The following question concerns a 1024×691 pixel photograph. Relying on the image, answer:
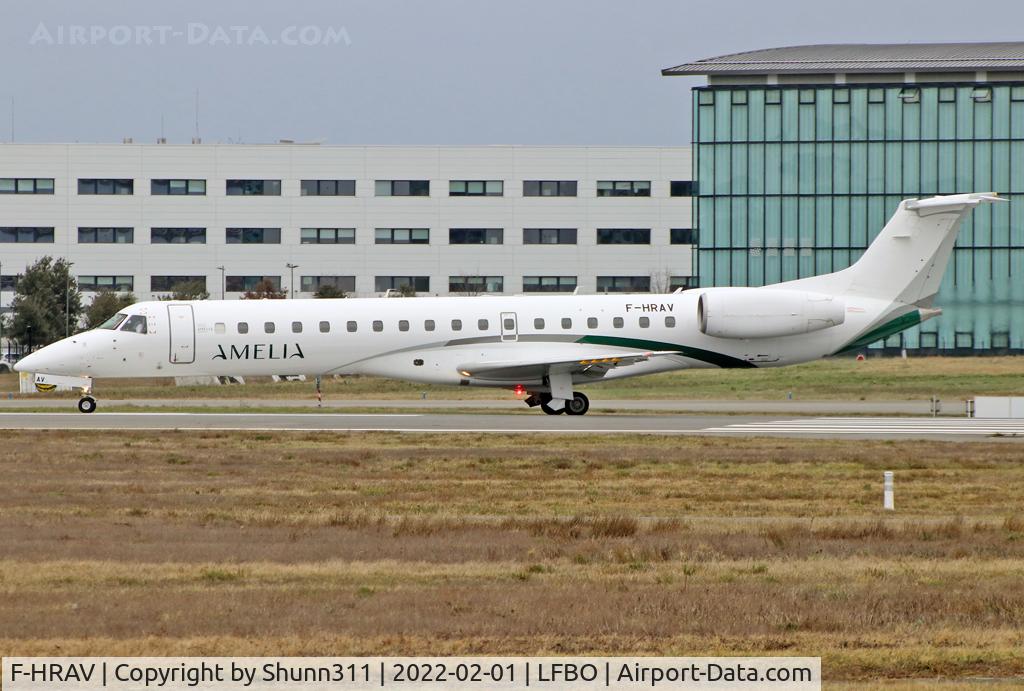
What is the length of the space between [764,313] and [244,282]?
5670cm

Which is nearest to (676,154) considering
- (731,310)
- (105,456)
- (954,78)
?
(954,78)

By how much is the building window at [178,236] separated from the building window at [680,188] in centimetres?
3048

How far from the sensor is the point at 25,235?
87.3 metres

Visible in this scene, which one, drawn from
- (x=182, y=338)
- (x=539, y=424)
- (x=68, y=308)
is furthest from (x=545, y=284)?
(x=539, y=424)

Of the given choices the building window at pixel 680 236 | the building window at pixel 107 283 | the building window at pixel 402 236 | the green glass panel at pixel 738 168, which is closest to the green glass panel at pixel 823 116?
the green glass panel at pixel 738 168

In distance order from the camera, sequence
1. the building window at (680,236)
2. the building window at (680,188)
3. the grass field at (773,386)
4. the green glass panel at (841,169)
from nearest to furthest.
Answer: the grass field at (773,386) < the green glass panel at (841,169) < the building window at (680,236) < the building window at (680,188)

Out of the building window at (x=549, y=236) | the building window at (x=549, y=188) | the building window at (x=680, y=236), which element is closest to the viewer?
the building window at (x=549, y=236)

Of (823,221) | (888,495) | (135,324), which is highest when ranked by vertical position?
(823,221)

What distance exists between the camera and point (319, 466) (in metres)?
22.8

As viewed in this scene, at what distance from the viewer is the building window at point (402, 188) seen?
87.4 m

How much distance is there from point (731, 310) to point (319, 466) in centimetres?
1612

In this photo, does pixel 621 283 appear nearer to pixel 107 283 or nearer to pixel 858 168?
pixel 858 168

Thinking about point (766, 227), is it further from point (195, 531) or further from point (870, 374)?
point (195, 531)

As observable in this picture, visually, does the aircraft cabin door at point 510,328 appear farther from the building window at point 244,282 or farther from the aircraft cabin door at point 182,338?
the building window at point 244,282
